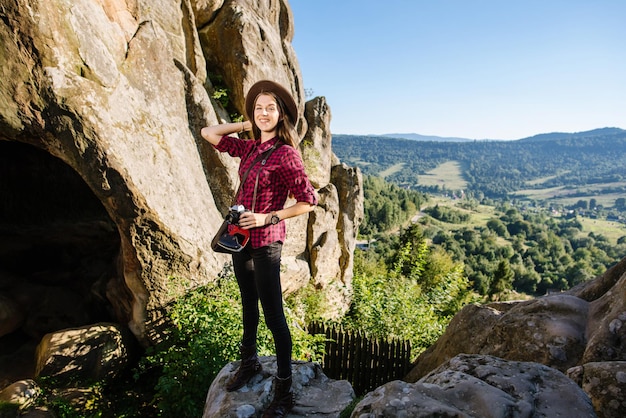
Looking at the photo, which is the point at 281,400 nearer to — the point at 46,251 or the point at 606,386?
the point at 606,386

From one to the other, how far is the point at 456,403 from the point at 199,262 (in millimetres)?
5781

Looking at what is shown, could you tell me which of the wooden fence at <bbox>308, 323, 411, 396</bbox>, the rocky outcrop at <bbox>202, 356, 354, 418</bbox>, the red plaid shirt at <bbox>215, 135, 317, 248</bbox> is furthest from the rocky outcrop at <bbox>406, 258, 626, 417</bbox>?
the red plaid shirt at <bbox>215, 135, 317, 248</bbox>

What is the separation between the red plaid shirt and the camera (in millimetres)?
3510

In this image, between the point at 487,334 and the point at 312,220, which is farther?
the point at 312,220

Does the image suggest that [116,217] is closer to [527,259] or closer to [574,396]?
[574,396]

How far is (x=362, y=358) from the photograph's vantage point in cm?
967

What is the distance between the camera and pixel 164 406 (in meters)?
5.75

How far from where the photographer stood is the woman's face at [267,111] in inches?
144

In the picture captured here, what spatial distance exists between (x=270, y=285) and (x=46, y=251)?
9443 mm

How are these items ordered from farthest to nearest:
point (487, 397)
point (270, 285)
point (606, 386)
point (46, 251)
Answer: point (46, 251)
point (270, 285)
point (606, 386)
point (487, 397)

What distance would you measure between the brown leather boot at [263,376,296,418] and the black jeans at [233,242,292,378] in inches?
3.0

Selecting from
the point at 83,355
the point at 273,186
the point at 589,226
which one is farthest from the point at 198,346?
the point at 589,226

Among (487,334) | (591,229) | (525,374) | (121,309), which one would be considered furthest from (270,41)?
(591,229)

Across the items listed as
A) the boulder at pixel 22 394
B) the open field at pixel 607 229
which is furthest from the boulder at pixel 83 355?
the open field at pixel 607 229
